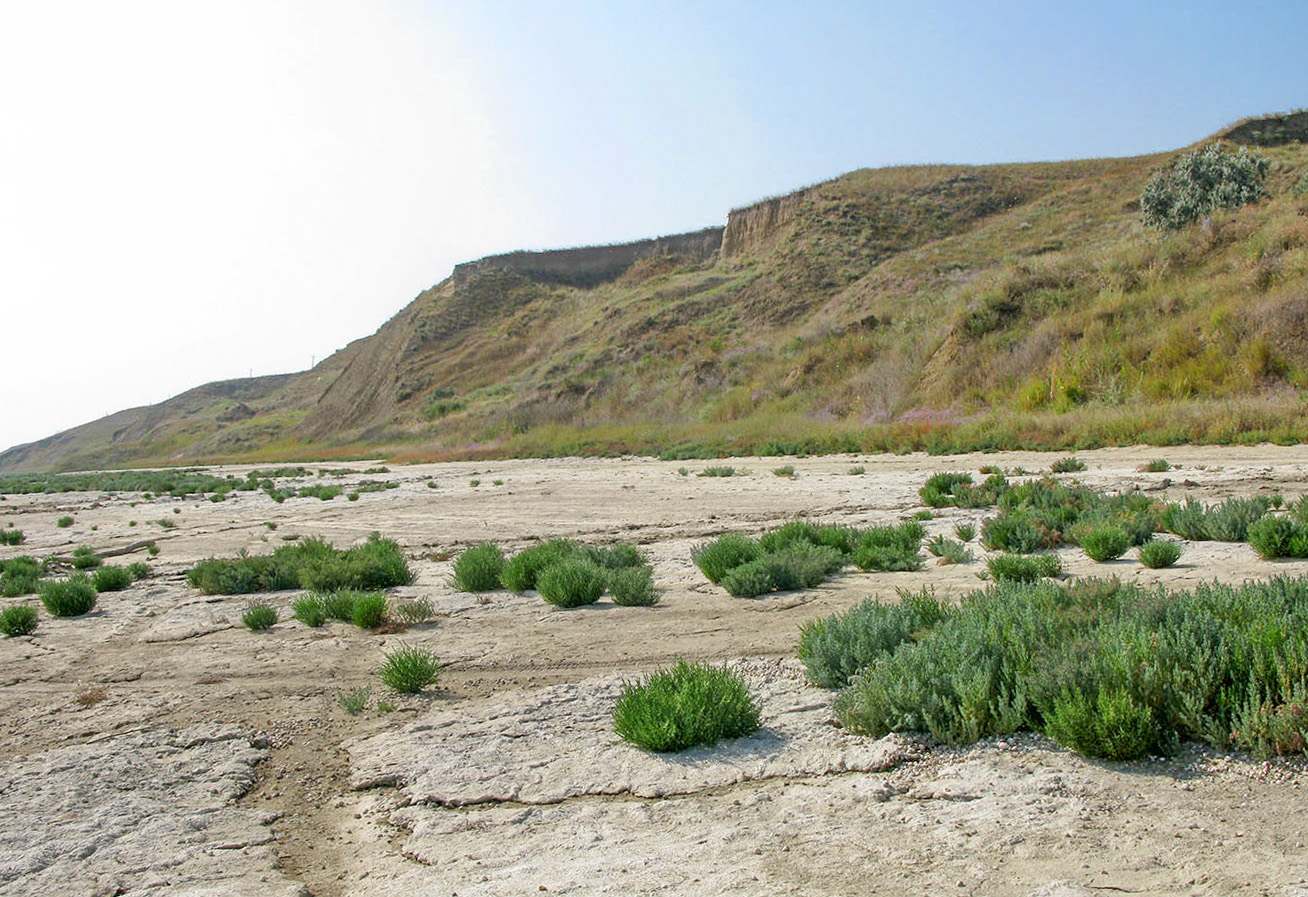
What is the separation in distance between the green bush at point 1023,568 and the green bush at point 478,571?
4900 mm

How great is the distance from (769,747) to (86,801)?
3.51 meters

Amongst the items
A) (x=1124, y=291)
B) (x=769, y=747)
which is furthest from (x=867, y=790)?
(x=1124, y=291)

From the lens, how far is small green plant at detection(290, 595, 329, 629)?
8.07 metres

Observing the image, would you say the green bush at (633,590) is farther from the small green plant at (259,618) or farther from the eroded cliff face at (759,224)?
the eroded cliff face at (759,224)

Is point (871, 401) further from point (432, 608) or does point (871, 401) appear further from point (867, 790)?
point (867, 790)

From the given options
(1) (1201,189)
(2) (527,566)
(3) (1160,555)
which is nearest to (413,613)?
(2) (527,566)

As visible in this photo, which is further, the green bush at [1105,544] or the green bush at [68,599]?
the green bush at [68,599]

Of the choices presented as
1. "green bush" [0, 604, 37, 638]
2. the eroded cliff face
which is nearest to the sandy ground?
"green bush" [0, 604, 37, 638]

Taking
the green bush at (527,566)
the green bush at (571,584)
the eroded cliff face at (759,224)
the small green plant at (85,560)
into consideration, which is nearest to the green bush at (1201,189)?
the green bush at (527,566)

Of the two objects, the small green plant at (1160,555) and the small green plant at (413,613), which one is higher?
the small green plant at (413,613)

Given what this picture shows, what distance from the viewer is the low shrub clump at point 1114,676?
3.55 metres

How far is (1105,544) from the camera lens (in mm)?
7648

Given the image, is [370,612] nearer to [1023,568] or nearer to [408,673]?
[408,673]

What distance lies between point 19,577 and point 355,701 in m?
8.70
